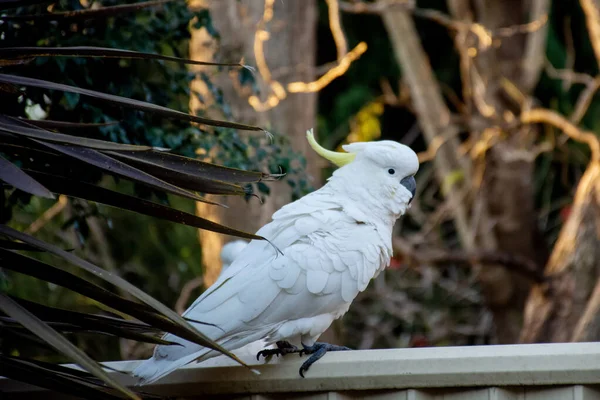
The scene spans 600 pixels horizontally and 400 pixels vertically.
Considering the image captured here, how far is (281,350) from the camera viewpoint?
206 cm

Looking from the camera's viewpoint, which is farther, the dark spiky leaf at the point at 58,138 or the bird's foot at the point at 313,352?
the bird's foot at the point at 313,352

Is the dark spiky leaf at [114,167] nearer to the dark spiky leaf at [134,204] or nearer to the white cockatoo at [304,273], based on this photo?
the dark spiky leaf at [134,204]

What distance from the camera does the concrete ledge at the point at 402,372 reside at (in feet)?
5.41

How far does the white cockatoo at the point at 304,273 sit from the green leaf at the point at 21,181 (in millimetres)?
565

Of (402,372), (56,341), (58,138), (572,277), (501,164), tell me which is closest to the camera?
(56,341)

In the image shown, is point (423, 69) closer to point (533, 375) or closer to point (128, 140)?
point (128, 140)

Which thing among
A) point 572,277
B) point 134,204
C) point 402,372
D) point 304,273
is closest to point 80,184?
point 134,204

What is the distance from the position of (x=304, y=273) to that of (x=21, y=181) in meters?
0.79

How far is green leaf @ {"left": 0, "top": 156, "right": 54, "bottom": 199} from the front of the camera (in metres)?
1.38

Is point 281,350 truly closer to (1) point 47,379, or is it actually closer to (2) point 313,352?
(2) point 313,352

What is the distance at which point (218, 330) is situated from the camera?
1947mm

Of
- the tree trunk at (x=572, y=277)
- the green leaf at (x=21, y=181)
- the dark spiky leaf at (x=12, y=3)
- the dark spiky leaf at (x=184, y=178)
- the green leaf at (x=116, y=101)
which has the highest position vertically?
the tree trunk at (x=572, y=277)

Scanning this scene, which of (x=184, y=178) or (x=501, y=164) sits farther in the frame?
(x=501, y=164)

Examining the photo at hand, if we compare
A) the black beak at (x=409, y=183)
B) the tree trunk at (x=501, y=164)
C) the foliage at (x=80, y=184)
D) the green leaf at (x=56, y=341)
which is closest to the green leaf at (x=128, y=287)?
the foliage at (x=80, y=184)
